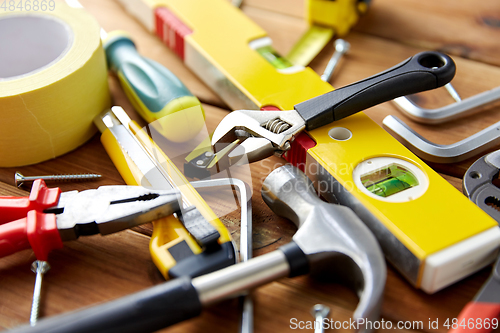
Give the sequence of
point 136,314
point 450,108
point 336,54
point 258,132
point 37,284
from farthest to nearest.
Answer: point 336,54, point 450,108, point 258,132, point 37,284, point 136,314

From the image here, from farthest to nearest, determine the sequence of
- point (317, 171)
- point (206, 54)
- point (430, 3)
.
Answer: point (430, 3) → point (206, 54) → point (317, 171)

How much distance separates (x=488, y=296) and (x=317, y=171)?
0.88ft

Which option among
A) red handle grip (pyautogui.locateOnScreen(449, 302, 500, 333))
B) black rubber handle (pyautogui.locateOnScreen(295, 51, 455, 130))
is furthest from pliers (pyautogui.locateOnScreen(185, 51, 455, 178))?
red handle grip (pyautogui.locateOnScreen(449, 302, 500, 333))

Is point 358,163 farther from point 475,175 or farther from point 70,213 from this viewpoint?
point 70,213

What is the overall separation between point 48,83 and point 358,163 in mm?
457

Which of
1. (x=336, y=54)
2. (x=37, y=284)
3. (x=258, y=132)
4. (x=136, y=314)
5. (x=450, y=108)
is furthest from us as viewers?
(x=336, y=54)

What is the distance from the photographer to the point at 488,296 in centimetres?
52

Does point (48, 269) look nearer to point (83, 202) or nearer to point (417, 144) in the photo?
point (83, 202)

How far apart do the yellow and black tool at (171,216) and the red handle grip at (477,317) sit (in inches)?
10.6

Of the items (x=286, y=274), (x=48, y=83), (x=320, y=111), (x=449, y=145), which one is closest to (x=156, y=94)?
(x=48, y=83)

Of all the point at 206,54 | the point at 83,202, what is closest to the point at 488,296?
the point at 83,202

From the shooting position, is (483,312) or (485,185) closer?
(483,312)

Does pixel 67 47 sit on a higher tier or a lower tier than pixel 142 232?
higher

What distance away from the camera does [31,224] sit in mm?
557
